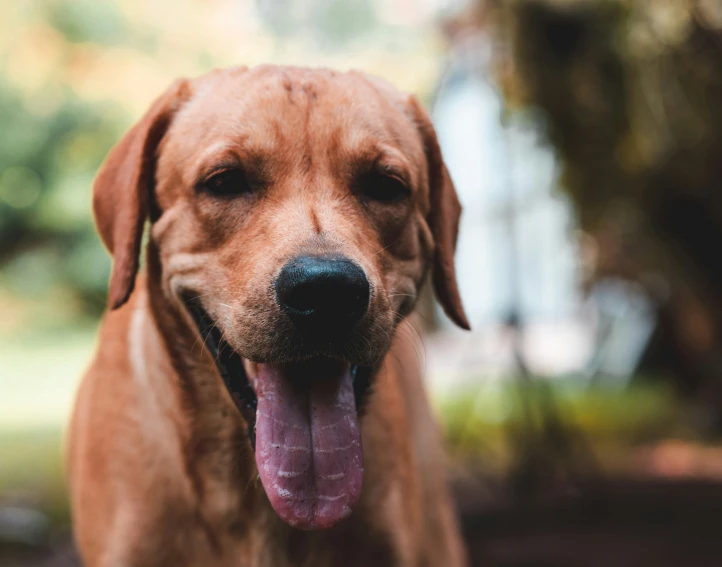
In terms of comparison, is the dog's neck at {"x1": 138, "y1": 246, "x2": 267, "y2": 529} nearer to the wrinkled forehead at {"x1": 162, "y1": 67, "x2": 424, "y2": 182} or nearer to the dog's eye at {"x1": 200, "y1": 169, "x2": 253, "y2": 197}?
the dog's eye at {"x1": 200, "y1": 169, "x2": 253, "y2": 197}

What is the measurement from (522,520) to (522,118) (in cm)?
322

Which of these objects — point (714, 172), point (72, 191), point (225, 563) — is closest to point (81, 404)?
point (225, 563)

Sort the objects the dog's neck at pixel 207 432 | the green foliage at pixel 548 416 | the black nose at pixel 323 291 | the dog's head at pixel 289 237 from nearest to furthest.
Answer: the black nose at pixel 323 291 → the dog's head at pixel 289 237 → the dog's neck at pixel 207 432 → the green foliage at pixel 548 416

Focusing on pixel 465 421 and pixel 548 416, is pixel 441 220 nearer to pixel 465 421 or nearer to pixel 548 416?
pixel 548 416

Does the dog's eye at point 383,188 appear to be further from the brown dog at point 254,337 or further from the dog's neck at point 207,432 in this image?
the dog's neck at point 207,432

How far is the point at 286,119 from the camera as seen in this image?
2619 millimetres

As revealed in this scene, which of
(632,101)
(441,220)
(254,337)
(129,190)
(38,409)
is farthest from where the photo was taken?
(38,409)

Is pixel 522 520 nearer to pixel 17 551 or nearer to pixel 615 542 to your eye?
pixel 615 542

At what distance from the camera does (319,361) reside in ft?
8.22

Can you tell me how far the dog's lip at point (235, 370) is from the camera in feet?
8.45

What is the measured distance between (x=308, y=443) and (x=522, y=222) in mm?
8296

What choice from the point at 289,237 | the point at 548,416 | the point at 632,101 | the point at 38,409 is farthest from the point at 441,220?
the point at 38,409

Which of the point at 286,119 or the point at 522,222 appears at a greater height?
the point at 286,119

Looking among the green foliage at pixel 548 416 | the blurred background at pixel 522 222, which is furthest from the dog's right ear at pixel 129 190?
the green foliage at pixel 548 416
